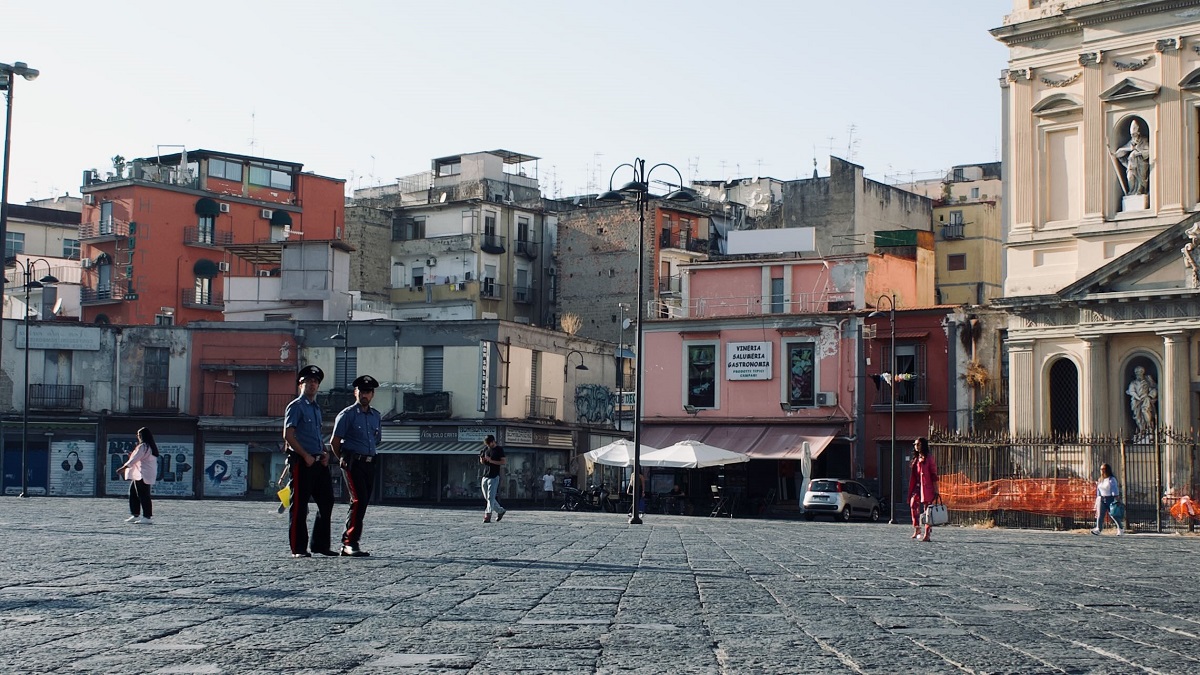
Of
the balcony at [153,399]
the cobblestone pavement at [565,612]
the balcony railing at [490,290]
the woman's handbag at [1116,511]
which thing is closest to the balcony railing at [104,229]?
the balcony at [153,399]

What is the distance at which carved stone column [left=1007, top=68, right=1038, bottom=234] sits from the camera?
43781 mm

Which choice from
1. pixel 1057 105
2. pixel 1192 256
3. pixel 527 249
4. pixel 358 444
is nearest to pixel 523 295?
pixel 527 249

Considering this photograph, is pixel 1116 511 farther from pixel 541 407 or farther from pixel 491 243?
pixel 491 243

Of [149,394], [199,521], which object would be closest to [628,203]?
[149,394]

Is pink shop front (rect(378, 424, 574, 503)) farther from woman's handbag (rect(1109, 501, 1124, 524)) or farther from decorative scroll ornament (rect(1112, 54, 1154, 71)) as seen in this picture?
woman's handbag (rect(1109, 501, 1124, 524))

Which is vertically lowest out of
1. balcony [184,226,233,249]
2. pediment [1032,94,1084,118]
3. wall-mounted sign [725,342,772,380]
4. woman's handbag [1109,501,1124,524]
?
woman's handbag [1109,501,1124,524]

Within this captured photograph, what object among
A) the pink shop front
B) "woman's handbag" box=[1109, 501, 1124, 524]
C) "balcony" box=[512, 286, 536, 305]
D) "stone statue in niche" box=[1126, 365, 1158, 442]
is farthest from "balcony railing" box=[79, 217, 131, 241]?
"woman's handbag" box=[1109, 501, 1124, 524]

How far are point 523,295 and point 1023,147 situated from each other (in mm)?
40975

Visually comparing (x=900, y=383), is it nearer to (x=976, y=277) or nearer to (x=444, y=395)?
(x=444, y=395)

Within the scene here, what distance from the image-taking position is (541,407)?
62281 millimetres

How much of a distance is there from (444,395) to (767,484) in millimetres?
13587

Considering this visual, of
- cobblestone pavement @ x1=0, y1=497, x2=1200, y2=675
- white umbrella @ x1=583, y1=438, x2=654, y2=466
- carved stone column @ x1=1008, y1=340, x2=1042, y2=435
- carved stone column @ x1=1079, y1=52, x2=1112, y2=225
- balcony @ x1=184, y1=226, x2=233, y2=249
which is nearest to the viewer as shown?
cobblestone pavement @ x1=0, y1=497, x2=1200, y2=675

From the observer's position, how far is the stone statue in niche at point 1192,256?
127ft

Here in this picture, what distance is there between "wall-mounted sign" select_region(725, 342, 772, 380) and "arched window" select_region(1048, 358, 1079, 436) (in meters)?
12.2
